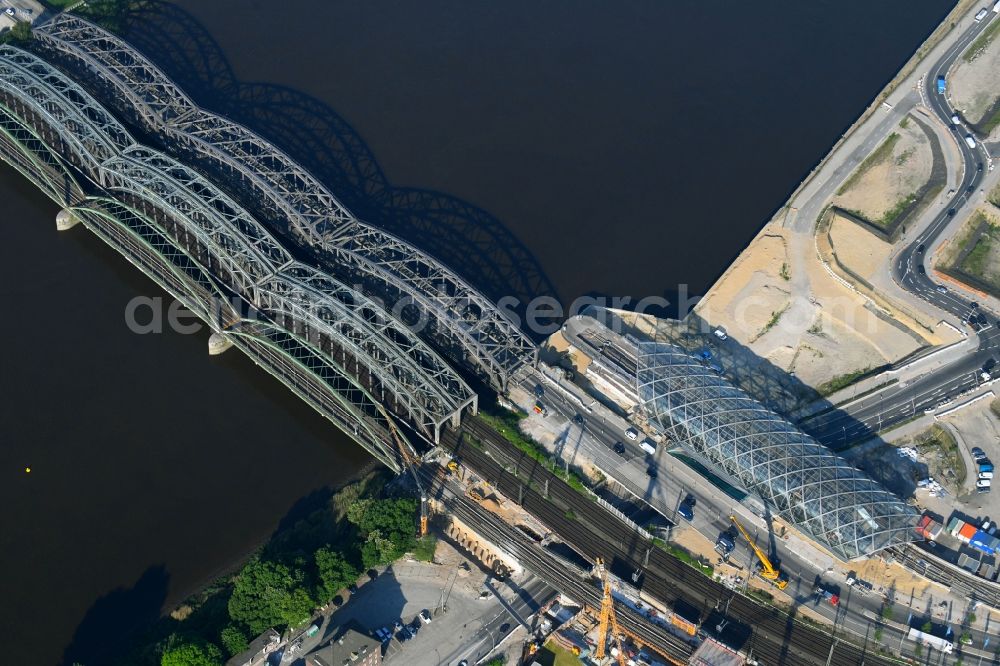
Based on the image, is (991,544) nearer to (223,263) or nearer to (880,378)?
(880,378)

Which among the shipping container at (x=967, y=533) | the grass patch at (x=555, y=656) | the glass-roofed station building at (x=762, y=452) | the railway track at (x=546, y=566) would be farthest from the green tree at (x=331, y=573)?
the shipping container at (x=967, y=533)

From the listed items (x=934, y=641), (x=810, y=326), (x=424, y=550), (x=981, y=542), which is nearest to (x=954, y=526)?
(x=981, y=542)

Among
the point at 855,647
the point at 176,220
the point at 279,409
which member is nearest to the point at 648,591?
the point at 855,647

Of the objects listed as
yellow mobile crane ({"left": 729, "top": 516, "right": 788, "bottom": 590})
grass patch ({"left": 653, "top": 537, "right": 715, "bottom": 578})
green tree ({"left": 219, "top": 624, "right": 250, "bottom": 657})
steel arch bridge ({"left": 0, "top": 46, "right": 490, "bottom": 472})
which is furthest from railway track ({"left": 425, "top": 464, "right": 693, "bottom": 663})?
green tree ({"left": 219, "top": 624, "right": 250, "bottom": 657})

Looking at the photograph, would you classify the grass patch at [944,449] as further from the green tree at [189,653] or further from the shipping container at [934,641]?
the green tree at [189,653]

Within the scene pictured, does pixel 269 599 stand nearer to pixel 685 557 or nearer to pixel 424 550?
pixel 424 550

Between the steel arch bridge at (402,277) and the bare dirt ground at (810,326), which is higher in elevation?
the bare dirt ground at (810,326)
